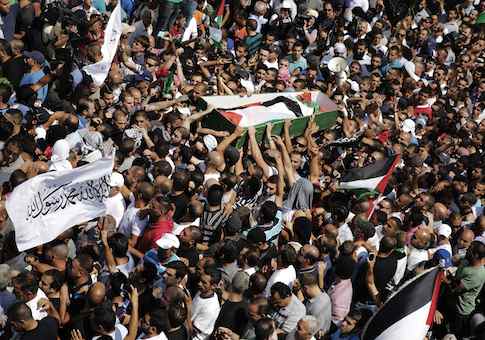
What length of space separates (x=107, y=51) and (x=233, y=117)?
1.85 metres

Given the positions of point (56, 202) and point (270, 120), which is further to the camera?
point (270, 120)

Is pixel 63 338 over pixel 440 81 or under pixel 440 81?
over

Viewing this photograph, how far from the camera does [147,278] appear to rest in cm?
716

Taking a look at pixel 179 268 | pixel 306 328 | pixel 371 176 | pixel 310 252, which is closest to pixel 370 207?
pixel 371 176

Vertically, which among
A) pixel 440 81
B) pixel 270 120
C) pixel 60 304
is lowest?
pixel 440 81

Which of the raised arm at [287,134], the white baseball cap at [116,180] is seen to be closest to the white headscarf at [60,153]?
the white baseball cap at [116,180]

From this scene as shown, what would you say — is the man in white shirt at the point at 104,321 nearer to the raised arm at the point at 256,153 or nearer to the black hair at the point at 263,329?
the black hair at the point at 263,329

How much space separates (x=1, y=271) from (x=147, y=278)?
4.13 ft

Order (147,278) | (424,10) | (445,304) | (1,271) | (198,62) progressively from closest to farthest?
(1,271), (147,278), (445,304), (198,62), (424,10)

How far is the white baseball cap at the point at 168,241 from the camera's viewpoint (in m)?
7.20

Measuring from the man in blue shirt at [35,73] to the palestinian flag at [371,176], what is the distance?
3750 millimetres

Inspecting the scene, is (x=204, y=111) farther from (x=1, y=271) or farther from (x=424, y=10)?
(x=424, y=10)

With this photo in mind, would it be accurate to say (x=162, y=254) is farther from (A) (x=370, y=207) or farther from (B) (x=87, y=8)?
(B) (x=87, y=8)

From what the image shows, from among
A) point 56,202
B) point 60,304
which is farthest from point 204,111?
point 60,304
